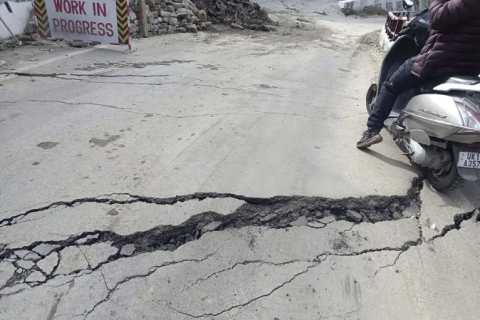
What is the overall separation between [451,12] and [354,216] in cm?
178

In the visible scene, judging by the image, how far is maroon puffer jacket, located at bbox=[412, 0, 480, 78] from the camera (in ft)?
9.41

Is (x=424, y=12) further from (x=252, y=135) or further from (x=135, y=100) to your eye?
(x=135, y=100)

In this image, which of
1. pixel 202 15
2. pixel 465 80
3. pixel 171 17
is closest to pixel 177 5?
pixel 171 17

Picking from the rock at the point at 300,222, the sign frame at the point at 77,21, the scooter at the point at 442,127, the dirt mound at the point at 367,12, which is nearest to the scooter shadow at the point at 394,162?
the scooter at the point at 442,127

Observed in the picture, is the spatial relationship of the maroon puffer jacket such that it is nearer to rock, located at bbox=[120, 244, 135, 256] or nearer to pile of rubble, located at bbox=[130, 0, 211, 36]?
rock, located at bbox=[120, 244, 135, 256]

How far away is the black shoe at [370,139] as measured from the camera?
3.90 m

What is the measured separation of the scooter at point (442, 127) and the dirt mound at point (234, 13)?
1065 centimetres

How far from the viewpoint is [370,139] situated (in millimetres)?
3928

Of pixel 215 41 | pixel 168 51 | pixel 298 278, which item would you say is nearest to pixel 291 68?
pixel 168 51

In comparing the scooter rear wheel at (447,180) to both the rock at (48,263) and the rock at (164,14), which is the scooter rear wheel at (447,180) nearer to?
the rock at (48,263)

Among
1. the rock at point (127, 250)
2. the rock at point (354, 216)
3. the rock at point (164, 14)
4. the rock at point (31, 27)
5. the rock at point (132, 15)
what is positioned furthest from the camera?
the rock at point (164, 14)

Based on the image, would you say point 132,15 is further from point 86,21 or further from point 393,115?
point 393,115

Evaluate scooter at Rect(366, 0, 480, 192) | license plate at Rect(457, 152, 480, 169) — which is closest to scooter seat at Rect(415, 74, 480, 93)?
scooter at Rect(366, 0, 480, 192)

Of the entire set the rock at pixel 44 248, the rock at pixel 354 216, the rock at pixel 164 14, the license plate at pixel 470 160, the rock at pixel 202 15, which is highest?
the rock at pixel 164 14
